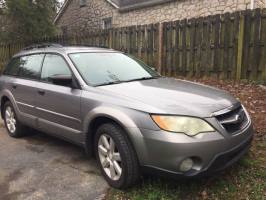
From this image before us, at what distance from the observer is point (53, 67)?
15.8 feet

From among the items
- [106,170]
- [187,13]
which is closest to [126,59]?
[106,170]

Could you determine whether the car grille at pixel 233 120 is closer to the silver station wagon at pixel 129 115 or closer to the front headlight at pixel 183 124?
the silver station wagon at pixel 129 115

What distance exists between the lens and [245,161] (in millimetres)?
3971

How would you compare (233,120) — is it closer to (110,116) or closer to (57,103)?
(110,116)

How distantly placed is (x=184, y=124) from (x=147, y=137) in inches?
15.4

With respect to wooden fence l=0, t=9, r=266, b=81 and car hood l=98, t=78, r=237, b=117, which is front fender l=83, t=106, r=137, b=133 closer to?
car hood l=98, t=78, r=237, b=117

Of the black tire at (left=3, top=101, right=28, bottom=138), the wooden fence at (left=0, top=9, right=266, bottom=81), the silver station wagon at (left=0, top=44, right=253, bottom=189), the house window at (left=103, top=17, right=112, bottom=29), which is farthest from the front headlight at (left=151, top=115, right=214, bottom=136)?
the house window at (left=103, top=17, right=112, bottom=29)

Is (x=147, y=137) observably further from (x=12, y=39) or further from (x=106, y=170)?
(x=12, y=39)

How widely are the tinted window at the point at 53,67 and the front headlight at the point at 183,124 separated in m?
1.77

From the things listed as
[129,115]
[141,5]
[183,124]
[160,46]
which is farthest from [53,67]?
[141,5]

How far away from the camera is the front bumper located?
10.1 feet

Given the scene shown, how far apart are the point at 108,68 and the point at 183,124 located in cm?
178

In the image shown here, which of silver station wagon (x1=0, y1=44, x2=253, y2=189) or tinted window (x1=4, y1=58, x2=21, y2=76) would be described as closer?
silver station wagon (x1=0, y1=44, x2=253, y2=189)

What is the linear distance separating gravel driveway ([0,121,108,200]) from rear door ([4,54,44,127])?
516mm
